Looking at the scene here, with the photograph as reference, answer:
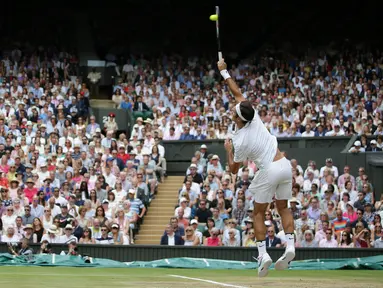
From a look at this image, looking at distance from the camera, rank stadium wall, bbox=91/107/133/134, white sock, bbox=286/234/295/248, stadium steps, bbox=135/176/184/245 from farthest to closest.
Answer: stadium wall, bbox=91/107/133/134, stadium steps, bbox=135/176/184/245, white sock, bbox=286/234/295/248

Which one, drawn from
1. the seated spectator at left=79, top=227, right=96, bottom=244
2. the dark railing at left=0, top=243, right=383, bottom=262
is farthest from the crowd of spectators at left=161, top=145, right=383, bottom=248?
the seated spectator at left=79, top=227, right=96, bottom=244

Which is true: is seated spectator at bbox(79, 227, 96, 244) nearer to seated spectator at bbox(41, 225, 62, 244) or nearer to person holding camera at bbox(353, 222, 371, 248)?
seated spectator at bbox(41, 225, 62, 244)

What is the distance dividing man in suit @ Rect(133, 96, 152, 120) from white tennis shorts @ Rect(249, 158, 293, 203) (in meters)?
18.4

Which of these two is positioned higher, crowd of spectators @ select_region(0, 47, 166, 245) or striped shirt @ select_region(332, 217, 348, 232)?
crowd of spectators @ select_region(0, 47, 166, 245)

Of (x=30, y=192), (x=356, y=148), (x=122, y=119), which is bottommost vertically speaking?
(x=30, y=192)

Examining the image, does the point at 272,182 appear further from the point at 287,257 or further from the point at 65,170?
the point at 65,170

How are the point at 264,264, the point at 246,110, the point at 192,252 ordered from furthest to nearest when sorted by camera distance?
the point at 192,252 < the point at 264,264 < the point at 246,110

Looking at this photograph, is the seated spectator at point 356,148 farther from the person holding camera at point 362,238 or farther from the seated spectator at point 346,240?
the seated spectator at point 346,240

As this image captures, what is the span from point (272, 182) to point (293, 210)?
30.7 feet

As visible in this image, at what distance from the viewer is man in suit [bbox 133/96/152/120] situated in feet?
95.5

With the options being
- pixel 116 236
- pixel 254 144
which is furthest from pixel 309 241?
pixel 254 144

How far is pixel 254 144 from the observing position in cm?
1067

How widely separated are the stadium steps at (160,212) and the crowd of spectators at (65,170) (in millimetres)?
306

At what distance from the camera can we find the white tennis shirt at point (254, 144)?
35.0 feet
